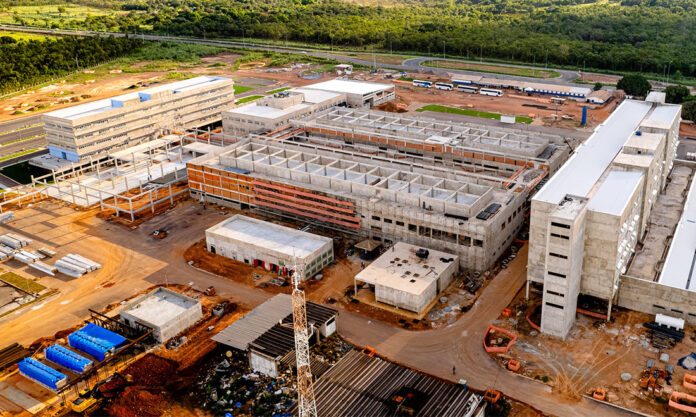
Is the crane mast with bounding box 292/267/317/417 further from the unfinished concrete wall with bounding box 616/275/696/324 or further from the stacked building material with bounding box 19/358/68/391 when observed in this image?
the unfinished concrete wall with bounding box 616/275/696/324

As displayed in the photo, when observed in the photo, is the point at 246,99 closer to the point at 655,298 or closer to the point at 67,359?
the point at 67,359

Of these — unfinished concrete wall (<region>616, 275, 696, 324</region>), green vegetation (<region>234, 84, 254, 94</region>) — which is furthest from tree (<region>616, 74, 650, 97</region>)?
unfinished concrete wall (<region>616, 275, 696, 324</region>)

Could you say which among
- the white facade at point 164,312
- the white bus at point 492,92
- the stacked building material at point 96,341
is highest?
the white bus at point 492,92

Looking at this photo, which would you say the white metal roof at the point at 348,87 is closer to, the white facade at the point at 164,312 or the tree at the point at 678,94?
the tree at the point at 678,94

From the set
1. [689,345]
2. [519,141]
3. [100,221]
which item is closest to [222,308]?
[100,221]

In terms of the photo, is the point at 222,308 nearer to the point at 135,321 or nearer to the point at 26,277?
the point at 135,321

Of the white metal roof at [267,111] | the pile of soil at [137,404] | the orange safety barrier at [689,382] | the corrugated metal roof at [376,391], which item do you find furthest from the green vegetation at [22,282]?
the orange safety barrier at [689,382]
